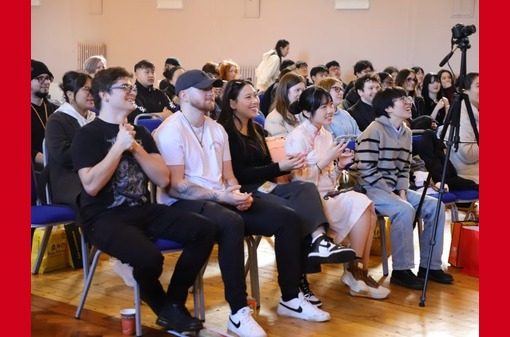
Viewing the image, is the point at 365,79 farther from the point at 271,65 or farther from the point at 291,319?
the point at 271,65

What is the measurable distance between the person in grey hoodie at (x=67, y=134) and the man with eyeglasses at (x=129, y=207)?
291 mm

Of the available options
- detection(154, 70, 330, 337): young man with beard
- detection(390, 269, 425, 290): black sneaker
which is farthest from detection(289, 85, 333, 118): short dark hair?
detection(390, 269, 425, 290): black sneaker

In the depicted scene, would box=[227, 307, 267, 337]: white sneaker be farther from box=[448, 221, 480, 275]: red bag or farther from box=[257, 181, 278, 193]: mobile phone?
box=[448, 221, 480, 275]: red bag

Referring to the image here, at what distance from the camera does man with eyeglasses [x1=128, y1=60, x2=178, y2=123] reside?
6.72m

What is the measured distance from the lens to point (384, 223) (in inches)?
184

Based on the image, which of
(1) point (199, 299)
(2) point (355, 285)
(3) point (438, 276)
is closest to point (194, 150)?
(1) point (199, 299)

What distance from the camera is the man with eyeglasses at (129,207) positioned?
11.3 feet

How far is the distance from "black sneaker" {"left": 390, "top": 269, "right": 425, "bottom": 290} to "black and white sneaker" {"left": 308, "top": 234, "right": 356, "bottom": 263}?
1.95 ft

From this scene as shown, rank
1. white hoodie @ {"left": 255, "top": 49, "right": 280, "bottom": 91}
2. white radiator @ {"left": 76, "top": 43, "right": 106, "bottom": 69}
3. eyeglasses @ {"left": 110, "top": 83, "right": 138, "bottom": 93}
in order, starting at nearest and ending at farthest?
eyeglasses @ {"left": 110, "top": 83, "right": 138, "bottom": 93} → white hoodie @ {"left": 255, "top": 49, "right": 280, "bottom": 91} → white radiator @ {"left": 76, "top": 43, "right": 106, "bottom": 69}

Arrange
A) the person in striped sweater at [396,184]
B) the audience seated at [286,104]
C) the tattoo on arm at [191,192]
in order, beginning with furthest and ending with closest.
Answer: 1. the audience seated at [286,104]
2. the person in striped sweater at [396,184]
3. the tattoo on arm at [191,192]

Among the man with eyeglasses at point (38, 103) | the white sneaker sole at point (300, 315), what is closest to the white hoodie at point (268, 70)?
the man with eyeglasses at point (38, 103)

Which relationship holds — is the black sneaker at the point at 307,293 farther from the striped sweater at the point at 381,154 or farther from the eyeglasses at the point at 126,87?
the eyeglasses at the point at 126,87

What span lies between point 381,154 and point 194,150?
4.17ft

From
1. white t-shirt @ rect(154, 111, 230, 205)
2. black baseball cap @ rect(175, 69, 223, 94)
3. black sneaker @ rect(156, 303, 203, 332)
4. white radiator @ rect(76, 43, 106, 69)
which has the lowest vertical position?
black sneaker @ rect(156, 303, 203, 332)
